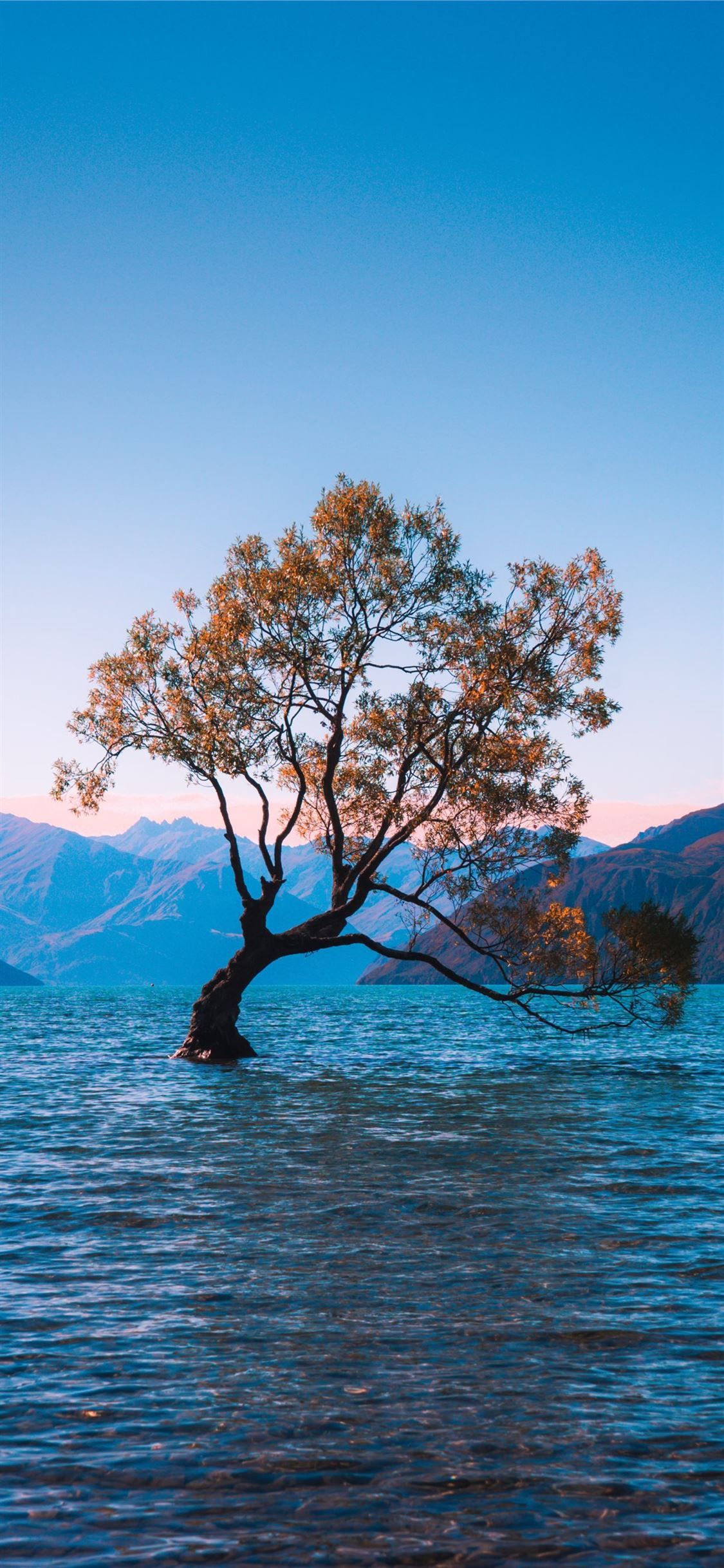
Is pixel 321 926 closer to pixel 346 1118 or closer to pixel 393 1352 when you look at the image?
pixel 346 1118

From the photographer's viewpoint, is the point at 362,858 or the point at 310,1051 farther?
the point at 310,1051

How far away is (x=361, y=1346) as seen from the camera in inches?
515

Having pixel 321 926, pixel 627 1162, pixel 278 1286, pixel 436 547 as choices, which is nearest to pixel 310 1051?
pixel 321 926

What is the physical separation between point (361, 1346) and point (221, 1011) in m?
40.9

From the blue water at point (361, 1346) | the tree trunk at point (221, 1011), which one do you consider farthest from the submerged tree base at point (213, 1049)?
the blue water at point (361, 1346)

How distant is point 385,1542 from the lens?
8.66 meters

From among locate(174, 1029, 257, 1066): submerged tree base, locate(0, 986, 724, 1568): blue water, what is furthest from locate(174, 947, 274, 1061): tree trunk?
locate(0, 986, 724, 1568): blue water

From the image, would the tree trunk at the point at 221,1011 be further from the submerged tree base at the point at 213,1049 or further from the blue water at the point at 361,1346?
the blue water at the point at 361,1346

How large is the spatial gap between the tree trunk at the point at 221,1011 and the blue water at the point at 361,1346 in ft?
69.2

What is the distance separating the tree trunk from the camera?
52562 millimetres

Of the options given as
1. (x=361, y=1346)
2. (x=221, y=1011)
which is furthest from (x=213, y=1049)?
(x=361, y=1346)

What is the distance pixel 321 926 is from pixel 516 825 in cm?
1058

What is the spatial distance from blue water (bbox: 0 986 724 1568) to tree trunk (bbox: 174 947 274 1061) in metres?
21.1

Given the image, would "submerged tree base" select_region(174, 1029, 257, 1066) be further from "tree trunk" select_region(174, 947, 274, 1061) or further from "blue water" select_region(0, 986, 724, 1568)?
"blue water" select_region(0, 986, 724, 1568)
